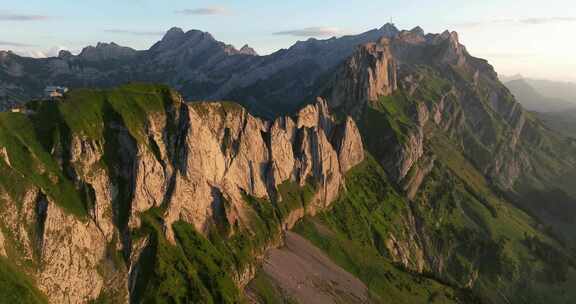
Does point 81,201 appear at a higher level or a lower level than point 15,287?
higher

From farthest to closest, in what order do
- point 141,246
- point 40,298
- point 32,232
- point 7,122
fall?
point 141,246 → point 7,122 → point 32,232 → point 40,298

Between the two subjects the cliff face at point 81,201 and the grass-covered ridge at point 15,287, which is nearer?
the grass-covered ridge at point 15,287

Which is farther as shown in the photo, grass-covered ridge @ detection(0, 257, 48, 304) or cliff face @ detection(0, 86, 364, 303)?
cliff face @ detection(0, 86, 364, 303)

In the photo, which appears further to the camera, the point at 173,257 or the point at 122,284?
the point at 173,257

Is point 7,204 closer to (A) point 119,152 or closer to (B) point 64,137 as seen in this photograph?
(B) point 64,137

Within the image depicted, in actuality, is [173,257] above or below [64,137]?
below

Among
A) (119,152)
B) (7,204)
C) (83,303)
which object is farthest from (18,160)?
(83,303)

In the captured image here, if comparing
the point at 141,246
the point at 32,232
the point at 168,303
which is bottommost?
the point at 168,303

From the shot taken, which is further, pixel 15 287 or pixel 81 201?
pixel 81 201

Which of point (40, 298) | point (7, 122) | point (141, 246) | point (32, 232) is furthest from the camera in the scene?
point (141, 246)
